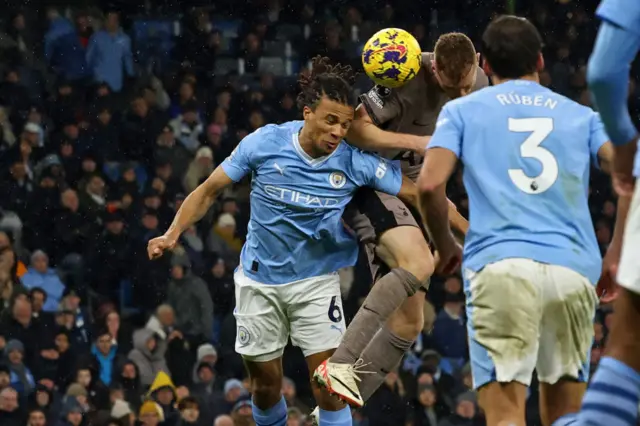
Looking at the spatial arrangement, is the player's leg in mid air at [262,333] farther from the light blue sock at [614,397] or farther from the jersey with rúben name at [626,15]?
the jersey with rúben name at [626,15]

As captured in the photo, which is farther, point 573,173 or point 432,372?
point 432,372

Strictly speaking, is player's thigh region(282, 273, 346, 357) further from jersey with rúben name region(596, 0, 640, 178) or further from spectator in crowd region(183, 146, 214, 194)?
spectator in crowd region(183, 146, 214, 194)

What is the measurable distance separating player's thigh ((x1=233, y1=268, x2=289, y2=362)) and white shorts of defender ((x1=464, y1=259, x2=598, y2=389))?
281 centimetres

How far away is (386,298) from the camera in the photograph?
24.2 feet

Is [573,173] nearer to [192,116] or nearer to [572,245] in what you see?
[572,245]

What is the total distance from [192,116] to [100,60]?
1638 millimetres

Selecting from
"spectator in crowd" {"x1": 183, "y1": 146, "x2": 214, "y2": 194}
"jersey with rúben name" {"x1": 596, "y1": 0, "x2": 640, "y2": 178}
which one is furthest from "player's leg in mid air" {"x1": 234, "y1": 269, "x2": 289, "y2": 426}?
"spectator in crowd" {"x1": 183, "y1": 146, "x2": 214, "y2": 194}

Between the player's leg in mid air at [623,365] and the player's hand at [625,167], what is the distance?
0.33 meters

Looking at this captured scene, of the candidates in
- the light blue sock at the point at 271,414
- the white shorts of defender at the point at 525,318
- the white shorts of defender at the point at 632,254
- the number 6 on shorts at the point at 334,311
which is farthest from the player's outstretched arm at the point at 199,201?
the white shorts of defender at the point at 632,254

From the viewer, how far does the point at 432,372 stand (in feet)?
44.2

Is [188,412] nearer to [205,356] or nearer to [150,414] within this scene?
[150,414]

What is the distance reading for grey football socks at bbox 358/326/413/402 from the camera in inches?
287

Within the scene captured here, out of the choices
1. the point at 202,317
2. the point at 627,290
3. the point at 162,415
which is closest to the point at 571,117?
the point at 627,290

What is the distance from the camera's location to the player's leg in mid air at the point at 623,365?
4.12 metres
